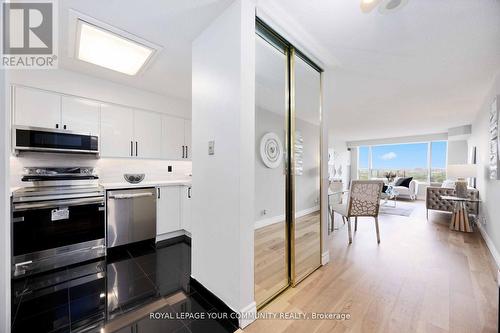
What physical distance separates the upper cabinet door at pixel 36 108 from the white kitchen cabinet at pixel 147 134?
2.89ft

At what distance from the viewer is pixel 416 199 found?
23.4 feet

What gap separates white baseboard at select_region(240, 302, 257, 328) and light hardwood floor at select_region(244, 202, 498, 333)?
0.04 meters

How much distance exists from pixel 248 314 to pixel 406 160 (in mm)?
9055

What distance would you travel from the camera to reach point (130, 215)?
264 cm

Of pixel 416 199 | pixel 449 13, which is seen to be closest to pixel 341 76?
pixel 449 13

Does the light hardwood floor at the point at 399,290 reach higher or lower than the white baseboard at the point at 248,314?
lower

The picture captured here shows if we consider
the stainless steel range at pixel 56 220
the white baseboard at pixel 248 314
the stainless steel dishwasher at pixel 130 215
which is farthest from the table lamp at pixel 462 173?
the stainless steel range at pixel 56 220

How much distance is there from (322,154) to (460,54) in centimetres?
181

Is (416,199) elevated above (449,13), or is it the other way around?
(449,13)

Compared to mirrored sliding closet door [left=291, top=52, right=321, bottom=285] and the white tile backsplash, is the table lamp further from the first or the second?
the white tile backsplash

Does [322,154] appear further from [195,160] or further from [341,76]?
[195,160]

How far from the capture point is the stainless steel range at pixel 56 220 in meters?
1.93

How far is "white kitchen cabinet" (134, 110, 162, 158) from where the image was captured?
3042 millimetres

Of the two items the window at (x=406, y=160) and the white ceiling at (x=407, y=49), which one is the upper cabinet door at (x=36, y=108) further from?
the window at (x=406, y=160)
